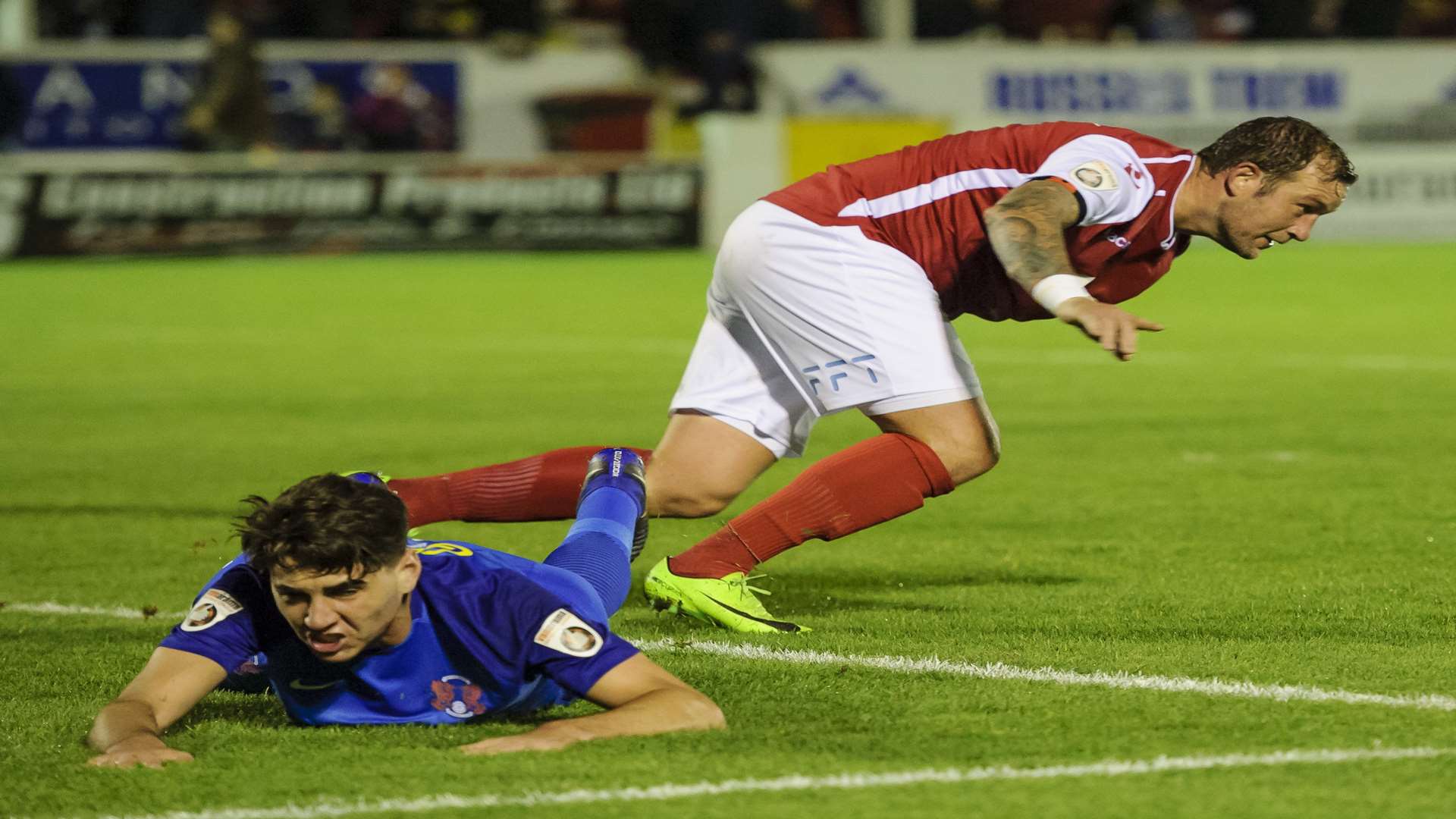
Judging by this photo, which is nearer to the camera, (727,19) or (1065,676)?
(1065,676)

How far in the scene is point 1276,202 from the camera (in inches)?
226

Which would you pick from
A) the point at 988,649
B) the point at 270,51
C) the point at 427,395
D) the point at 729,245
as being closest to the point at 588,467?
the point at 729,245

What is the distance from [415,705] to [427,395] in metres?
8.32

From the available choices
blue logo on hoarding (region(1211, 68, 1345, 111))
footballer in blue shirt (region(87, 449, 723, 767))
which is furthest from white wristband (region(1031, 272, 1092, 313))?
blue logo on hoarding (region(1211, 68, 1345, 111))

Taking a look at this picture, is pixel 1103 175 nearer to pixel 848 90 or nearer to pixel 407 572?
pixel 407 572

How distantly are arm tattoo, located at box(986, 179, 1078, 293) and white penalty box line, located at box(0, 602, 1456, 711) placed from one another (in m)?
0.88

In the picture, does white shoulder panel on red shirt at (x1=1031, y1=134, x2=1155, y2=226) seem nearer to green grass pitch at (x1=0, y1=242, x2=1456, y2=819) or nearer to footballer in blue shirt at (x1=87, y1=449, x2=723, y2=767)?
green grass pitch at (x1=0, y1=242, x2=1456, y2=819)

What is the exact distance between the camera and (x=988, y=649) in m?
5.61

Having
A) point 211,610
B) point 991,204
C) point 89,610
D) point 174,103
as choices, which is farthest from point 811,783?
point 174,103

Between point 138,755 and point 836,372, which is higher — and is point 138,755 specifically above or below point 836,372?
below

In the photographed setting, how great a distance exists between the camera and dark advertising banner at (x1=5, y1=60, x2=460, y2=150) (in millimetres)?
27266

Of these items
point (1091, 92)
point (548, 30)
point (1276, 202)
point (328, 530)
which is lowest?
point (1091, 92)

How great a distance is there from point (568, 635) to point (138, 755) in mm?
831

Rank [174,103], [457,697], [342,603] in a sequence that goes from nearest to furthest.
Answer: [342,603]
[457,697]
[174,103]
